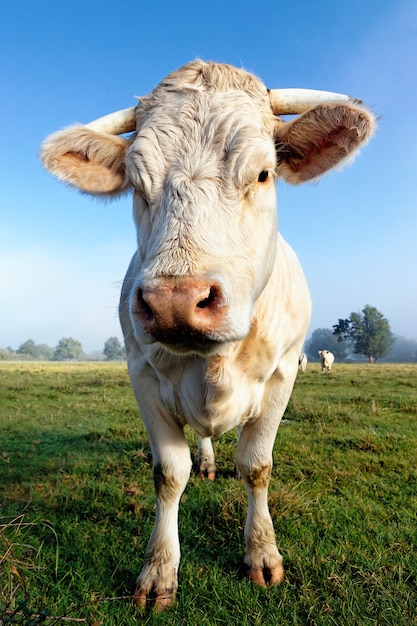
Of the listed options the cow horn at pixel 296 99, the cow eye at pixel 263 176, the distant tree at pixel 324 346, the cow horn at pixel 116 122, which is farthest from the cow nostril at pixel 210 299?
the distant tree at pixel 324 346

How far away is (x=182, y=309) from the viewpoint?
1.96 m

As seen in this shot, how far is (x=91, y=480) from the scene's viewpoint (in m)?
4.70

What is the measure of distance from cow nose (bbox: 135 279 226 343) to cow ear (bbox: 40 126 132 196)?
4.77ft

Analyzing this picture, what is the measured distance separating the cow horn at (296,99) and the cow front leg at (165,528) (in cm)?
217

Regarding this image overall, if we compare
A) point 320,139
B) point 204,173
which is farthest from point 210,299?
point 320,139

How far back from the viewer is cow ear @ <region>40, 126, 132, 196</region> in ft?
9.98

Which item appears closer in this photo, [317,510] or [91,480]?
[317,510]

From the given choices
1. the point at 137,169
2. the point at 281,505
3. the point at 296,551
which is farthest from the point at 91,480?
the point at 137,169

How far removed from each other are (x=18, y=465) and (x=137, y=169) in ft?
14.1

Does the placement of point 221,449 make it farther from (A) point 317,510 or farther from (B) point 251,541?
(B) point 251,541

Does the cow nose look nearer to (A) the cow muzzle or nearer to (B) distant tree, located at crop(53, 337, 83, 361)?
(A) the cow muzzle

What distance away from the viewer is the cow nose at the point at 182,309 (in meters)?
1.96

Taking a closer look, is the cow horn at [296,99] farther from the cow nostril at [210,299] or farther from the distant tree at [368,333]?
the distant tree at [368,333]

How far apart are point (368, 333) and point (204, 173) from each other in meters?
88.1
